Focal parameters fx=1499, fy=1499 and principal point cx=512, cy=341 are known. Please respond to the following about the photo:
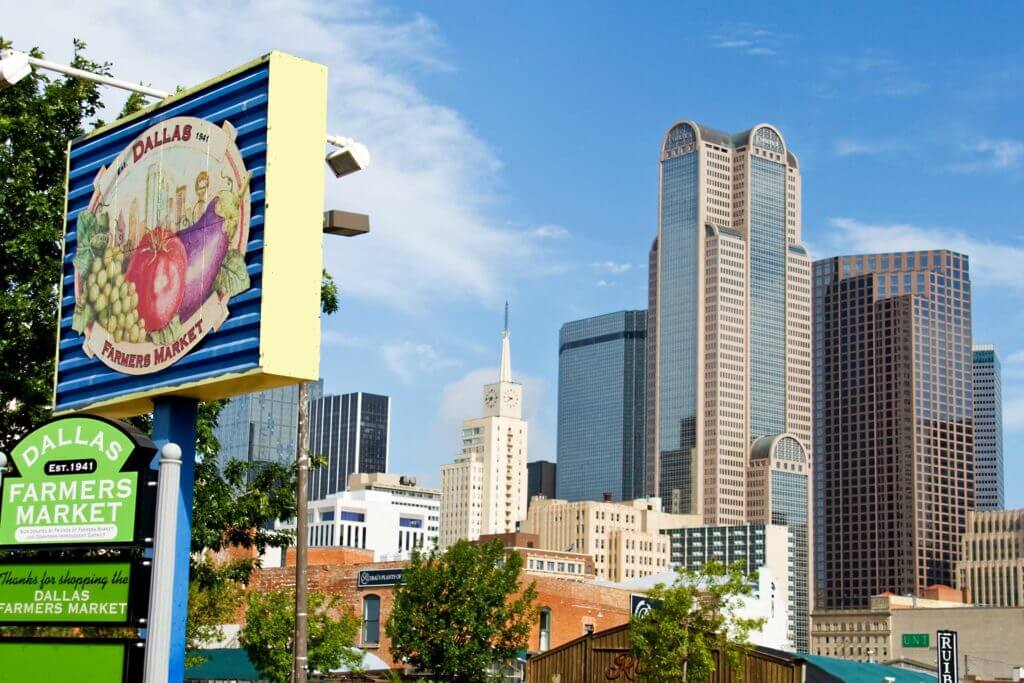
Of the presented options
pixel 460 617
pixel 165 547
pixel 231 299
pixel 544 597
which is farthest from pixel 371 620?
pixel 231 299

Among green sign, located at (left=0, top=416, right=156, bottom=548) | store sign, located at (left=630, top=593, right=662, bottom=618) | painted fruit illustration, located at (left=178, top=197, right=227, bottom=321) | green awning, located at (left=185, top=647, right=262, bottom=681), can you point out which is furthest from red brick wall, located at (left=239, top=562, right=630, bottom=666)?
painted fruit illustration, located at (left=178, top=197, right=227, bottom=321)

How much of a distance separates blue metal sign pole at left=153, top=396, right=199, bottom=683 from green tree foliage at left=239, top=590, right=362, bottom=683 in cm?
3876

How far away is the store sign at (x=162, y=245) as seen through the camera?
18609 mm

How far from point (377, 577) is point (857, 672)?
81.3ft

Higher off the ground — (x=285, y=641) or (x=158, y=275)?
(x=158, y=275)

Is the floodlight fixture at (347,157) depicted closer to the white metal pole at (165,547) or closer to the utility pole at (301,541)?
the white metal pole at (165,547)

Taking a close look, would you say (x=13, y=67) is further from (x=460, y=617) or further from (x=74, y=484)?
(x=460, y=617)

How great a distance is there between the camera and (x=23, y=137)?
29.2m

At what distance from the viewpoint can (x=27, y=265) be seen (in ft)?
92.0

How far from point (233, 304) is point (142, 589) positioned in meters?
3.62

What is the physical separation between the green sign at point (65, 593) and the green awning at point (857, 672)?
4538 cm

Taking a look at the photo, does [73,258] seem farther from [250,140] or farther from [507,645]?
[507,645]

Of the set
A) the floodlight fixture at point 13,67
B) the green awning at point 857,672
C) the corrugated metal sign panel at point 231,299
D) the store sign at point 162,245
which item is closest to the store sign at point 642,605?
the green awning at point 857,672

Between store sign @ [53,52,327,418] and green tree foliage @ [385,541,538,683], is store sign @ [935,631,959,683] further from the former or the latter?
store sign @ [53,52,327,418]
